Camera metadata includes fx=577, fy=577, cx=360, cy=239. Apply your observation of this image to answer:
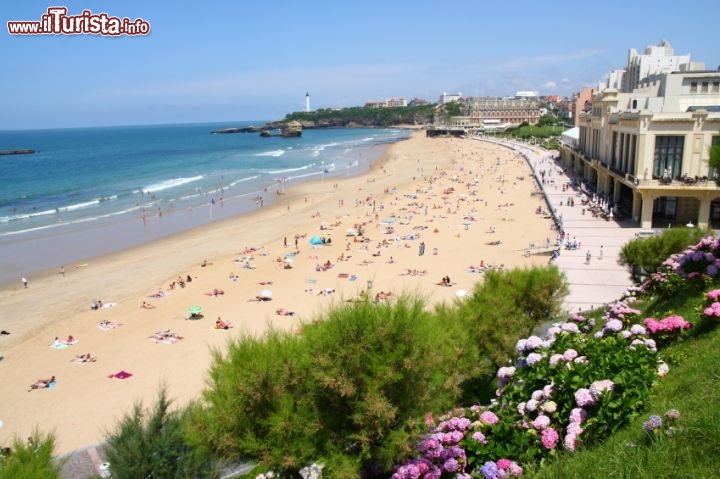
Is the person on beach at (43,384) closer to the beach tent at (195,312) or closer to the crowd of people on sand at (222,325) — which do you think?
the crowd of people on sand at (222,325)

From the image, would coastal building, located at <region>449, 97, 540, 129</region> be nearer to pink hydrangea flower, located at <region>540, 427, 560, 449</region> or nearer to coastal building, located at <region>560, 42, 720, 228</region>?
coastal building, located at <region>560, 42, 720, 228</region>

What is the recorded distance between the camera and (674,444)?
5.06 metres

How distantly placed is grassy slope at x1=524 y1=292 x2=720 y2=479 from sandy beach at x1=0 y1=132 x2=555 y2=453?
15.1ft

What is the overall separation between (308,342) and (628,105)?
35520 mm

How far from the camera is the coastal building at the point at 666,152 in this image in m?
27.5

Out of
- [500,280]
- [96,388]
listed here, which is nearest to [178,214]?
[96,388]

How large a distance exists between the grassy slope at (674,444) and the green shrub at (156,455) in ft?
14.0

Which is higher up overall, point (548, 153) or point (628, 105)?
point (628, 105)

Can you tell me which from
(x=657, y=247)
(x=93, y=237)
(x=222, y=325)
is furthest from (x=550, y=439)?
(x=93, y=237)

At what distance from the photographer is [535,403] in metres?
6.82

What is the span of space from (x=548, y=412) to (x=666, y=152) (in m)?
26.0

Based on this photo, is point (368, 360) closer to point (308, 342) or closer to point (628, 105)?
point (308, 342)

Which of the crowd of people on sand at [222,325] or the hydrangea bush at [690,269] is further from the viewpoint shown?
the crowd of people on sand at [222,325]

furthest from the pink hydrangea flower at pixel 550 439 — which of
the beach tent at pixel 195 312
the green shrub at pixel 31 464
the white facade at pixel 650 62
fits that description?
the white facade at pixel 650 62
